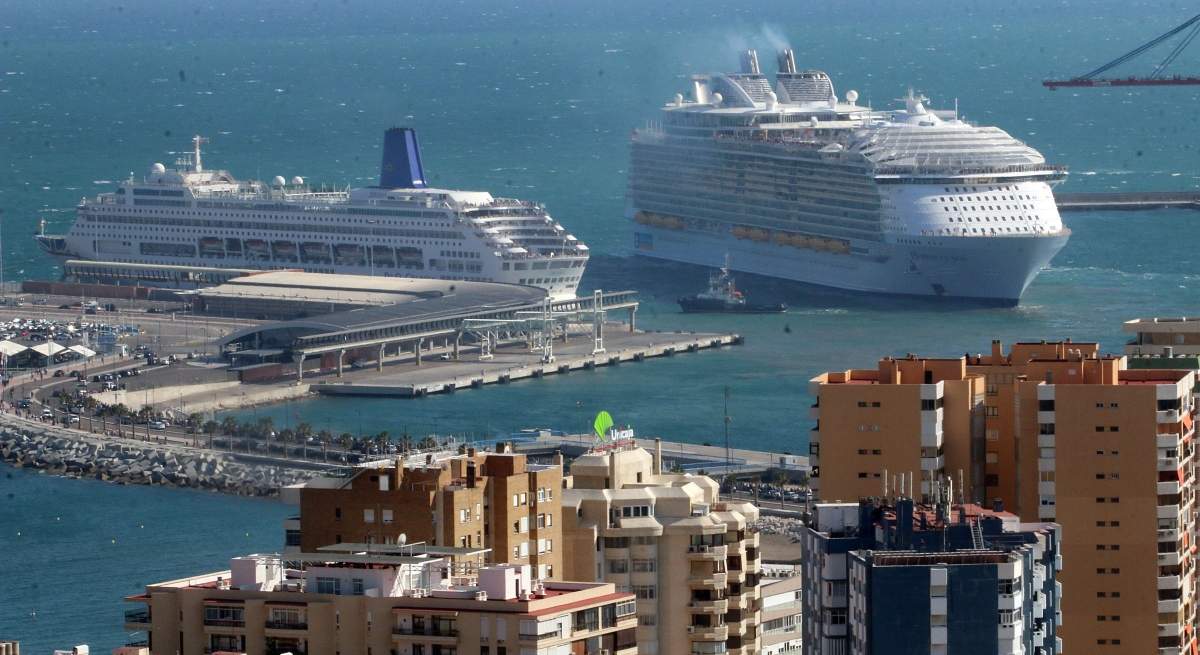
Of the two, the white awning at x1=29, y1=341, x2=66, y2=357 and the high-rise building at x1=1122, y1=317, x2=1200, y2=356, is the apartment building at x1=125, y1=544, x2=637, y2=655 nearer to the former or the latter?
the high-rise building at x1=1122, y1=317, x2=1200, y2=356

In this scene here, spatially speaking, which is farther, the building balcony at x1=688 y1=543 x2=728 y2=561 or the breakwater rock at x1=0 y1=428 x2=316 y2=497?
the breakwater rock at x1=0 y1=428 x2=316 y2=497

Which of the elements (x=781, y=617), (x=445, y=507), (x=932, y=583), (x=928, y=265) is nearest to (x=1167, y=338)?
(x=781, y=617)

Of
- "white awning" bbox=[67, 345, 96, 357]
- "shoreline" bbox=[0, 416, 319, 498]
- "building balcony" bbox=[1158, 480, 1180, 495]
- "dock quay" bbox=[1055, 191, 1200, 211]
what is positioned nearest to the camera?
"building balcony" bbox=[1158, 480, 1180, 495]

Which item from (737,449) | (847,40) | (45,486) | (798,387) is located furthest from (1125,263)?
(847,40)

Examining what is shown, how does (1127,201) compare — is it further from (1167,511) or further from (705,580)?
(705,580)

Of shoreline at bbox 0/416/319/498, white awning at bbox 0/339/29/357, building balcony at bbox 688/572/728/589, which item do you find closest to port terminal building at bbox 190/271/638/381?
white awning at bbox 0/339/29/357

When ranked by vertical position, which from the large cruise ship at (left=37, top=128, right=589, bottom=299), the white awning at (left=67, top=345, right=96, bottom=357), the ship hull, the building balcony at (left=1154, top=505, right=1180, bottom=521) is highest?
the large cruise ship at (left=37, top=128, right=589, bottom=299)

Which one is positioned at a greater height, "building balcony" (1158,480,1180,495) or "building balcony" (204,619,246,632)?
"building balcony" (1158,480,1180,495)
